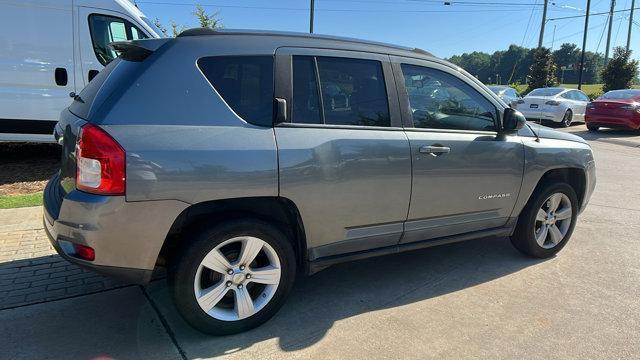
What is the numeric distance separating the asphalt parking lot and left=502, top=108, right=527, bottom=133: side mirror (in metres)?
1.26

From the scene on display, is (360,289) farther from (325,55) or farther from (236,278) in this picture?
(325,55)

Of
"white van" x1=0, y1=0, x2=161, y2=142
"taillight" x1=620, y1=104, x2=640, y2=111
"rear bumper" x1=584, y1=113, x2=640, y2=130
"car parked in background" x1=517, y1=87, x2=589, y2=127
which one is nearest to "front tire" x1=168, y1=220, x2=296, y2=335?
"white van" x1=0, y1=0, x2=161, y2=142

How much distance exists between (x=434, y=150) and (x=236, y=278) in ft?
→ 5.47

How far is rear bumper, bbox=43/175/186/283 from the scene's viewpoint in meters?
2.59

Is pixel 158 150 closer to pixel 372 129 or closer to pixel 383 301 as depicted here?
pixel 372 129

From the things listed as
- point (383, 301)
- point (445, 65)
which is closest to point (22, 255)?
point (383, 301)

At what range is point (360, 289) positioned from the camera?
150 inches

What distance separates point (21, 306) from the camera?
335 centimetres

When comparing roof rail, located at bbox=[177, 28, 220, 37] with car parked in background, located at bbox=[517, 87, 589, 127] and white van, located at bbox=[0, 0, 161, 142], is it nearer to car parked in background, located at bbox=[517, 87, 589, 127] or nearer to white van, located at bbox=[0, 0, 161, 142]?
white van, located at bbox=[0, 0, 161, 142]

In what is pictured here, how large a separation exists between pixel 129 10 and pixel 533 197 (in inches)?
241

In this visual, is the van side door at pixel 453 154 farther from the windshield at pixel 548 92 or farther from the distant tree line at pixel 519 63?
the distant tree line at pixel 519 63

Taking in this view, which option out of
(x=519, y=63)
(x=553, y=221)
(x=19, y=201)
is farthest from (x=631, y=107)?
(x=519, y=63)

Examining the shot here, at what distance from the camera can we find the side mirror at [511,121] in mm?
3893

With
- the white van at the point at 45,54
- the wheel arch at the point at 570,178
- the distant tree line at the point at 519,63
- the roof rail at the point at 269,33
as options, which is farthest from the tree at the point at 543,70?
the distant tree line at the point at 519,63
